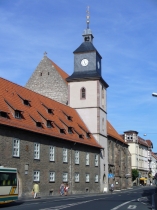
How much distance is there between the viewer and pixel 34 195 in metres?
30.7

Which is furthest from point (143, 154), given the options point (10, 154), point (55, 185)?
point (10, 154)

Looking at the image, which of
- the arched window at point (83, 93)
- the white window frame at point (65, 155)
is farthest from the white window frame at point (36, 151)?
the arched window at point (83, 93)

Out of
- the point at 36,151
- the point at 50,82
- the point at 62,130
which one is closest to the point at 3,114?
the point at 36,151

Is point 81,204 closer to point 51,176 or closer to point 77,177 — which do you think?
point 51,176

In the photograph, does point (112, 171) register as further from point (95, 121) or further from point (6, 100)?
point (6, 100)

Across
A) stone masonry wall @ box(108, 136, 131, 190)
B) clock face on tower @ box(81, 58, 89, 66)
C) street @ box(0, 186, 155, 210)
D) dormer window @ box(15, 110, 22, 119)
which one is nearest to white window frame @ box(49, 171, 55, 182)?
dormer window @ box(15, 110, 22, 119)

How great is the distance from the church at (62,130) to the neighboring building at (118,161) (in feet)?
0.51

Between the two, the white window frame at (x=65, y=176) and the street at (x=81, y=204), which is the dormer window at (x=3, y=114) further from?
the white window frame at (x=65, y=176)

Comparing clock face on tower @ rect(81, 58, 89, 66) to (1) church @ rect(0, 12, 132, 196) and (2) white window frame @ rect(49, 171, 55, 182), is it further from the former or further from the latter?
(2) white window frame @ rect(49, 171, 55, 182)

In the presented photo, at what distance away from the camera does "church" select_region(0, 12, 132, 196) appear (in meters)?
32.0

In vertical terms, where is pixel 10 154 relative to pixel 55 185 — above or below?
above

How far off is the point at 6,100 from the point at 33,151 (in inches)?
209

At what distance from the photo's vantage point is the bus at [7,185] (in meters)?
21.6

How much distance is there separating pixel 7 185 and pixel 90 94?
30.1 meters
